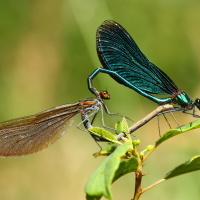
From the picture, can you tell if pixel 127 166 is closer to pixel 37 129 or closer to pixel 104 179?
pixel 104 179

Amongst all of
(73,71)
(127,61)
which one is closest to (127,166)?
(127,61)

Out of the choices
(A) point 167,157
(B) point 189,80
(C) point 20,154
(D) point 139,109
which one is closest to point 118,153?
(C) point 20,154

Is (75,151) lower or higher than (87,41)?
lower

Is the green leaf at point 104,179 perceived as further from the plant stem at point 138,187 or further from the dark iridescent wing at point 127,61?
the dark iridescent wing at point 127,61

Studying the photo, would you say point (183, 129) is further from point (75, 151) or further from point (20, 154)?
point (75, 151)

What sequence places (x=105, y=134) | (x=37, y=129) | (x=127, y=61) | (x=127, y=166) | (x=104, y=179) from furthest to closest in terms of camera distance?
(x=37, y=129) < (x=127, y=61) < (x=105, y=134) < (x=127, y=166) < (x=104, y=179)

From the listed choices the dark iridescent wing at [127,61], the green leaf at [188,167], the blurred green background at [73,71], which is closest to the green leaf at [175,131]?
the green leaf at [188,167]
